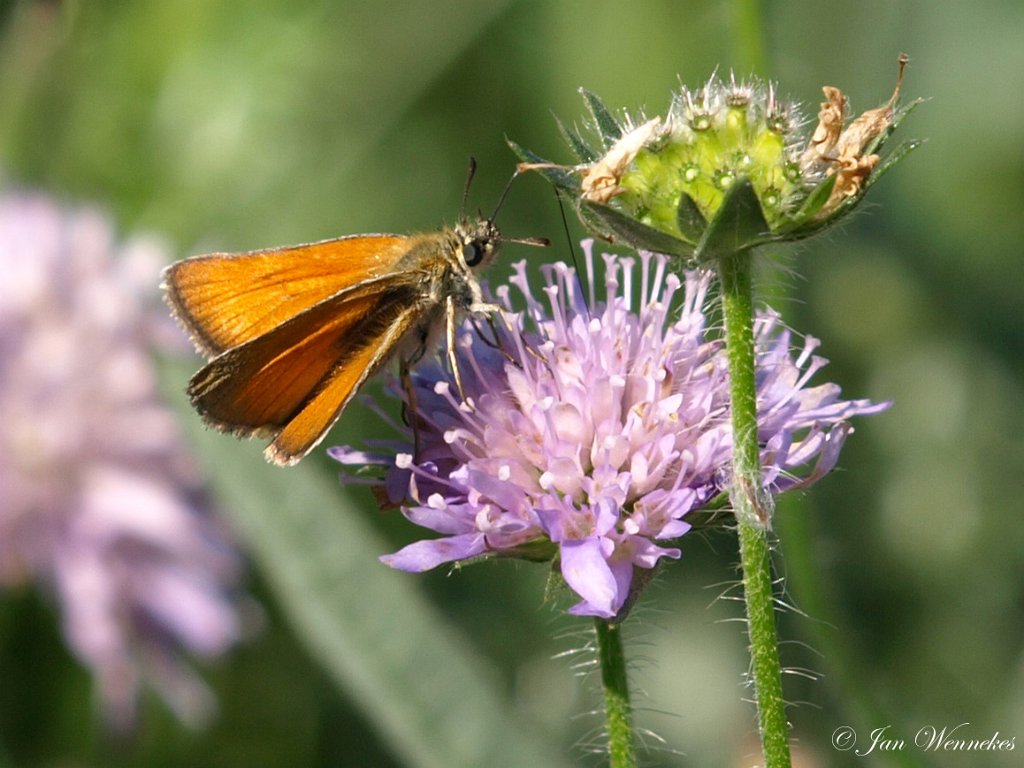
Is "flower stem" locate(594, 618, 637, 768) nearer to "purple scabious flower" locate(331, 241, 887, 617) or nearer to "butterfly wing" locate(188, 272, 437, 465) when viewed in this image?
"purple scabious flower" locate(331, 241, 887, 617)

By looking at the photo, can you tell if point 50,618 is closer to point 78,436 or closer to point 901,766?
point 78,436

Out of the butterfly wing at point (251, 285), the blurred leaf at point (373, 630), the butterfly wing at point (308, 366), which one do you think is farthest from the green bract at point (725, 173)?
the blurred leaf at point (373, 630)

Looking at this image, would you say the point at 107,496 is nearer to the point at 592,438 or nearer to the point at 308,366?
the point at 308,366

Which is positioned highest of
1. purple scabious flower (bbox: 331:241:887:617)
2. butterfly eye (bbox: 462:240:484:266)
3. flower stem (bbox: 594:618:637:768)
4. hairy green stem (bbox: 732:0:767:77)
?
hairy green stem (bbox: 732:0:767:77)

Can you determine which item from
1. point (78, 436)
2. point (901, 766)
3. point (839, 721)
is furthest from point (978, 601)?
point (78, 436)

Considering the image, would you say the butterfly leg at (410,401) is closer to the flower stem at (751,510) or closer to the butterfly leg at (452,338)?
the butterfly leg at (452,338)

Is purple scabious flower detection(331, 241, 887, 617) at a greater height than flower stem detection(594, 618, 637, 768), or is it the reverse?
purple scabious flower detection(331, 241, 887, 617)

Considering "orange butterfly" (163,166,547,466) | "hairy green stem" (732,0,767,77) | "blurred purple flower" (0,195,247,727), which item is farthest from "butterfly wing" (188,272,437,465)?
"blurred purple flower" (0,195,247,727)
